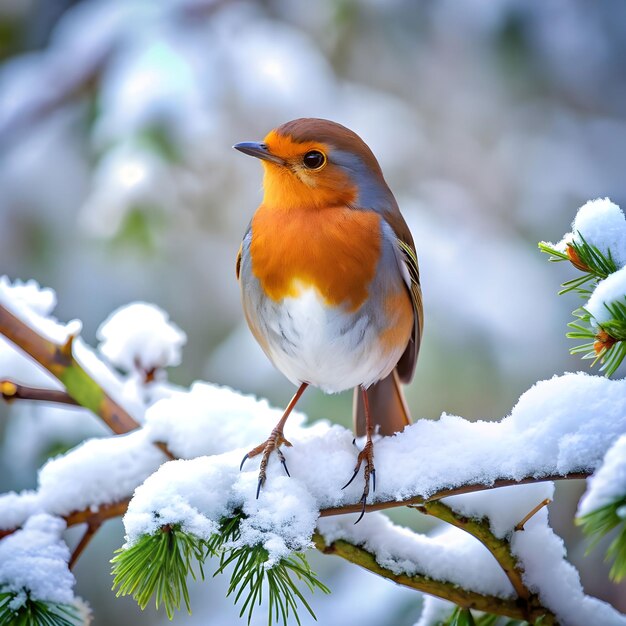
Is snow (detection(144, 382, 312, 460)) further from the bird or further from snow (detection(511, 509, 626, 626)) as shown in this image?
snow (detection(511, 509, 626, 626))

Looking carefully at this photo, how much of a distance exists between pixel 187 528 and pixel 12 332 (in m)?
0.57

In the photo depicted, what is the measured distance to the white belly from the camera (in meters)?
1.32

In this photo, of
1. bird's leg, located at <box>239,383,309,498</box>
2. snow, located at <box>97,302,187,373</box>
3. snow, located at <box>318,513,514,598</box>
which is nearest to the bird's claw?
bird's leg, located at <box>239,383,309,498</box>

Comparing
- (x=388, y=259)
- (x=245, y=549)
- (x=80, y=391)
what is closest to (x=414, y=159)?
(x=388, y=259)

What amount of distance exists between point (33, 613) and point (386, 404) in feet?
2.78

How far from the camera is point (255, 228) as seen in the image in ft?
4.58

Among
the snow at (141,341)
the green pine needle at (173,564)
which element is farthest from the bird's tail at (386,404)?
the green pine needle at (173,564)

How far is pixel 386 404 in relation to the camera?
5.41 feet

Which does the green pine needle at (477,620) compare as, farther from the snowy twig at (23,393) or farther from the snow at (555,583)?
the snowy twig at (23,393)

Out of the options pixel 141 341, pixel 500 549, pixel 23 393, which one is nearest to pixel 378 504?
pixel 500 549

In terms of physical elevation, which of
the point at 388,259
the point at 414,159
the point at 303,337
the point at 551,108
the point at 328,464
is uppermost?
the point at 551,108

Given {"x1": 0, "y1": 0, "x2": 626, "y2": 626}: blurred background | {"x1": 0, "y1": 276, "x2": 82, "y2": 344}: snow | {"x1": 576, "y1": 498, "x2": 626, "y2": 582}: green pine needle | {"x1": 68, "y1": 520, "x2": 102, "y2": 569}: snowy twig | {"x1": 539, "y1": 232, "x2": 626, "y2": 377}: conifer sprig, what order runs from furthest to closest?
{"x1": 0, "y1": 0, "x2": 626, "y2": 626}: blurred background, {"x1": 0, "y1": 276, "x2": 82, "y2": 344}: snow, {"x1": 68, "y1": 520, "x2": 102, "y2": 569}: snowy twig, {"x1": 539, "y1": 232, "x2": 626, "y2": 377}: conifer sprig, {"x1": 576, "y1": 498, "x2": 626, "y2": 582}: green pine needle

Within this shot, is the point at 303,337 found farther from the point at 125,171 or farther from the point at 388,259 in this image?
the point at 125,171

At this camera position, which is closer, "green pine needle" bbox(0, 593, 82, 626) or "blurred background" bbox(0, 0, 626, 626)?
"green pine needle" bbox(0, 593, 82, 626)
